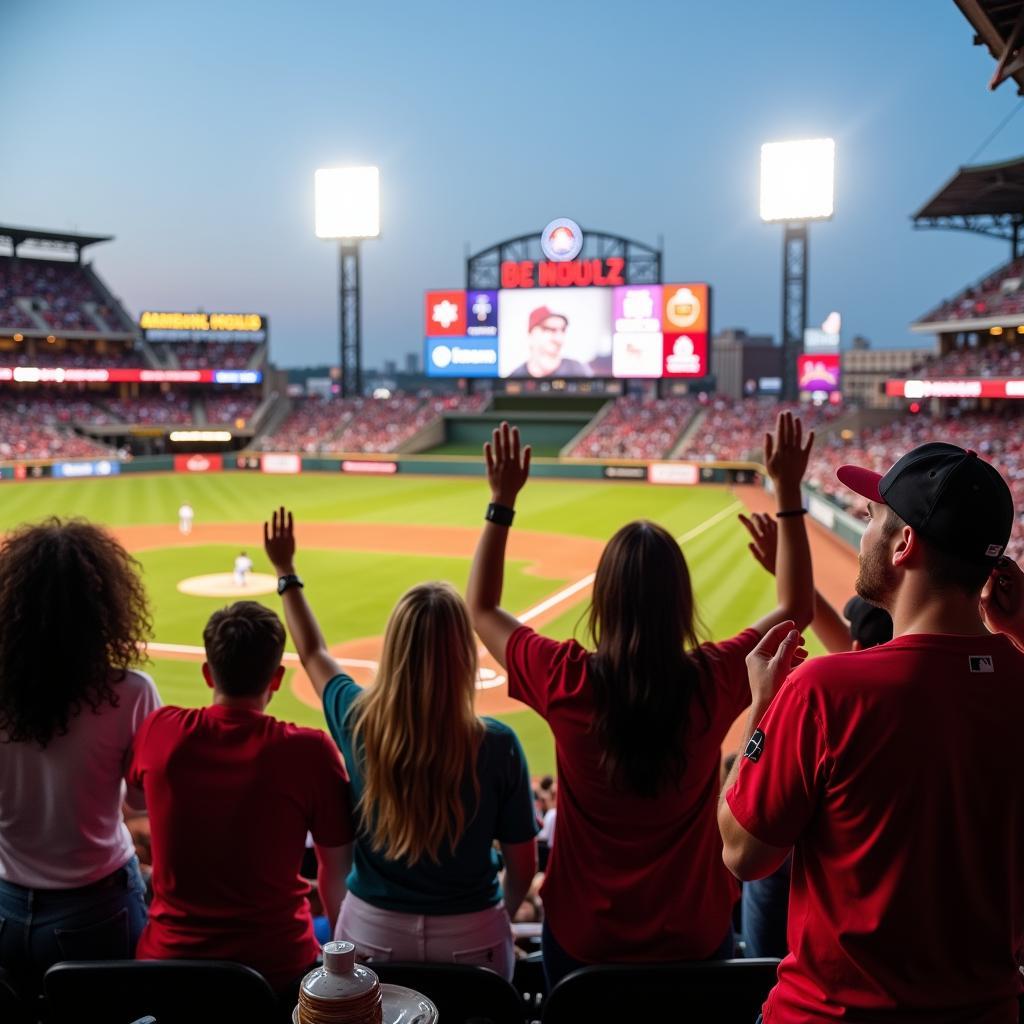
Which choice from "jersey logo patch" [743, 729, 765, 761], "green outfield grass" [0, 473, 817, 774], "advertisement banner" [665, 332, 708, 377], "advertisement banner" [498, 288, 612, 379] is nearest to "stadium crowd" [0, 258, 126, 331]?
"green outfield grass" [0, 473, 817, 774]

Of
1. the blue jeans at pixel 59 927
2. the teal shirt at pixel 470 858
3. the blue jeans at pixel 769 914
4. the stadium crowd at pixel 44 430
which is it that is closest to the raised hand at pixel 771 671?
the teal shirt at pixel 470 858

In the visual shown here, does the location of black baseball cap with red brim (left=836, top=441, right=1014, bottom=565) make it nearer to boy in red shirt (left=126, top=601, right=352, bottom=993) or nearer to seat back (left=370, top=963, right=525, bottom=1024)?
seat back (left=370, top=963, right=525, bottom=1024)

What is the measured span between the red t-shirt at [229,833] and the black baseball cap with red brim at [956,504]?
1.96m

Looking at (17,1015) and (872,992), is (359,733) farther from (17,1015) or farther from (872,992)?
(872,992)

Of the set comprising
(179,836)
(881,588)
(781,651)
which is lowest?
(179,836)

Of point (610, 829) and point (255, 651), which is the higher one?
point (255, 651)

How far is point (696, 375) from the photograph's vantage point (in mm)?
47938

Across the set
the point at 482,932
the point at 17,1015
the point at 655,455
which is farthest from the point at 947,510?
the point at 655,455

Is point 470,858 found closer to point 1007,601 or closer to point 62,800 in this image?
point 62,800

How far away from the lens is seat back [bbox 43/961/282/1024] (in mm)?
2809

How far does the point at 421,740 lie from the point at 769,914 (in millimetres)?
1871

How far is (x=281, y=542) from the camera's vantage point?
14.8 feet

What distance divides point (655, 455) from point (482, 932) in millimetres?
45999

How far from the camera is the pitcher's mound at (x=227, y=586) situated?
1853cm
